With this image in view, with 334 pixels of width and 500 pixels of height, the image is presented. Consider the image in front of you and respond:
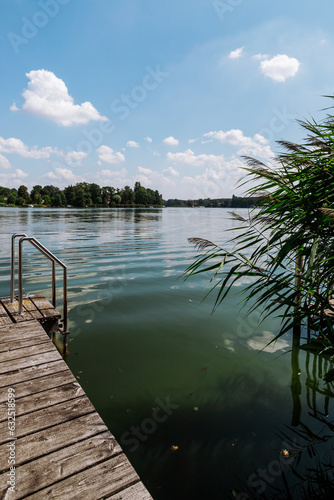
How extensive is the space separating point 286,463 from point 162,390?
1.70 meters

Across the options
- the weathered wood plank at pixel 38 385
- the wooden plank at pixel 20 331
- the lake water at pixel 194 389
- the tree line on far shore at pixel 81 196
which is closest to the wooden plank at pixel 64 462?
the weathered wood plank at pixel 38 385

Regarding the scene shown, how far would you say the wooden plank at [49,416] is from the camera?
91.3 inches

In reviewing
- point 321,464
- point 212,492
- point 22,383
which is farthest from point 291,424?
point 22,383

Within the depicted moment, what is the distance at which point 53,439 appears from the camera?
2.25 m

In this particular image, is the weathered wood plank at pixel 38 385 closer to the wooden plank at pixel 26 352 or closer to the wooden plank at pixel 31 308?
the wooden plank at pixel 26 352

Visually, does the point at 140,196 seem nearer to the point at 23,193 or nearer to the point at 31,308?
the point at 23,193

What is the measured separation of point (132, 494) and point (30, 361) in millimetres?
2060

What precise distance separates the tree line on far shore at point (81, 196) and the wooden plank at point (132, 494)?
126121 mm

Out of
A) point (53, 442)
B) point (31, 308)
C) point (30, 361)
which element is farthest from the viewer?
point (31, 308)

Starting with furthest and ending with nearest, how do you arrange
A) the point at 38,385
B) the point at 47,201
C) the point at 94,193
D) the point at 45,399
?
1. the point at 94,193
2. the point at 47,201
3. the point at 38,385
4. the point at 45,399

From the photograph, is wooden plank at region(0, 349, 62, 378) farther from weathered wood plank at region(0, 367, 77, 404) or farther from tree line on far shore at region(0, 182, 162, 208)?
tree line on far shore at region(0, 182, 162, 208)

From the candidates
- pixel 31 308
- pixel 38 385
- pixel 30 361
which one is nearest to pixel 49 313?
pixel 31 308

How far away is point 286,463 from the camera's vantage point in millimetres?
2963

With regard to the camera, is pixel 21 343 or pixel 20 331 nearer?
pixel 21 343
